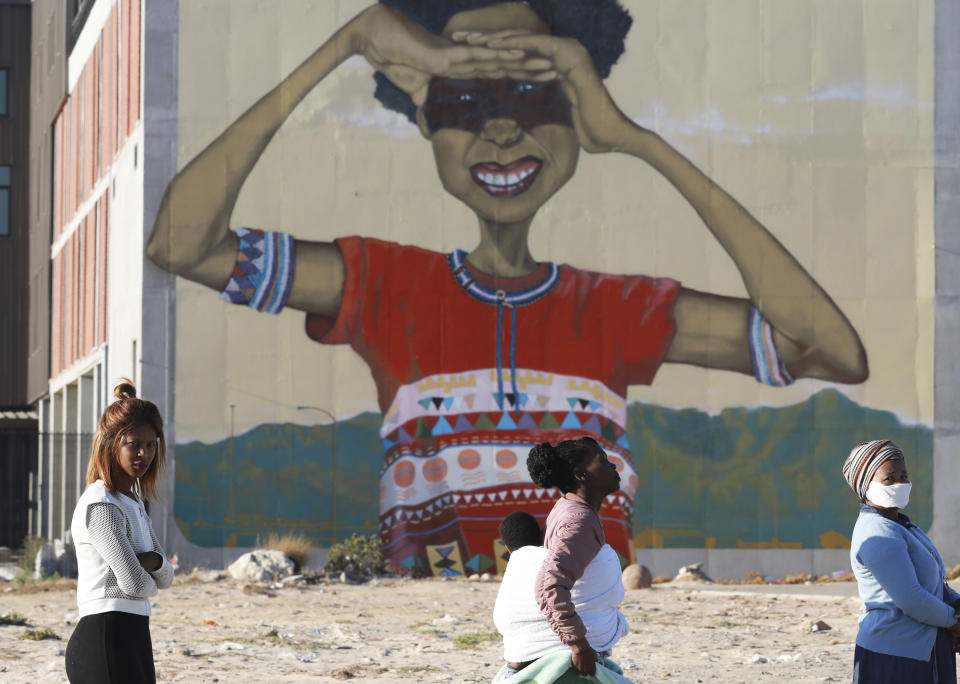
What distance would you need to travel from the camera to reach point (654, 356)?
21.2 meters

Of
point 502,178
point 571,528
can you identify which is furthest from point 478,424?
point 571,528

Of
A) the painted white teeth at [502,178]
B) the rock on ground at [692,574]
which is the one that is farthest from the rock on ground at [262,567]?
the painted white teeth at [502,178]

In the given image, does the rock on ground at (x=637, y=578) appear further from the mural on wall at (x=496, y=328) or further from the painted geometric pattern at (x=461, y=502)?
the painted geometric pattern at (x=461, y=502)

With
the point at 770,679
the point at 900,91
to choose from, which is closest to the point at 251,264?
the point at 900,91

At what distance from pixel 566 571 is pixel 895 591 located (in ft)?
4.59

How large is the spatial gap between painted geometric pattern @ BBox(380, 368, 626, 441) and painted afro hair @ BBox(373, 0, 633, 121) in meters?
4.02

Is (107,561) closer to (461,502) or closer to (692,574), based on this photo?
(461,502)

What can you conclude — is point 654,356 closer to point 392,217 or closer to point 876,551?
point 392,217

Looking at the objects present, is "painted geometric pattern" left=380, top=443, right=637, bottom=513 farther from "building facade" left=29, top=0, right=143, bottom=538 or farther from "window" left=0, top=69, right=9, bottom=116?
"window" left=0, top=69, right=9, bottom=116

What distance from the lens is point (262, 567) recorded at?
19.9 meters

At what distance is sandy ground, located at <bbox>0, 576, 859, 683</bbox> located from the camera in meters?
11.8

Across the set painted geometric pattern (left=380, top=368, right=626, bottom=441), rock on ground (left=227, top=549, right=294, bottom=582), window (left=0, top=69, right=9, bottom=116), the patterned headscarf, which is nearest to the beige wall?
painted geometric pattern (left=380, top=368, right=626, bottom=441)

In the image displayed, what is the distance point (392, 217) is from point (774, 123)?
5916 mm

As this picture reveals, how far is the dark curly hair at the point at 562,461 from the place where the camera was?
5.66 metres
